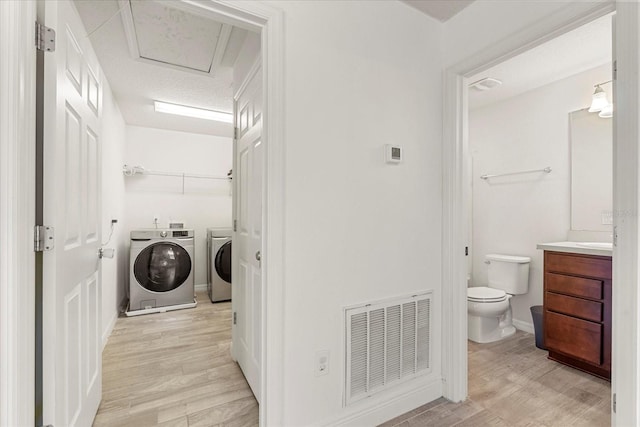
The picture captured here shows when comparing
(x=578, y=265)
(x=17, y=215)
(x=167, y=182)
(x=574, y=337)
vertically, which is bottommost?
(x=574, y=337)

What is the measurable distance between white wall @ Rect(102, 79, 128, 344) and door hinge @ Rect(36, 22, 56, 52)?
1525 mm

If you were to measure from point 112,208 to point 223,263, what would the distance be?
4.75ft

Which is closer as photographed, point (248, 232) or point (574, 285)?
point (248, 232)

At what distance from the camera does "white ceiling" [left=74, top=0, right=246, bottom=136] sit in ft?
6.24

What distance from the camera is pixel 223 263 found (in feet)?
13.3

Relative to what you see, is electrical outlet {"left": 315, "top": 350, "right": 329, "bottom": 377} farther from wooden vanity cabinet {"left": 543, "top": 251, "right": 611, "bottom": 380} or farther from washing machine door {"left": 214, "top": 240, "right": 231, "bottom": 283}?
washing machine door {"left": 214, "top": 240, "right": 231, "bottom": 283}

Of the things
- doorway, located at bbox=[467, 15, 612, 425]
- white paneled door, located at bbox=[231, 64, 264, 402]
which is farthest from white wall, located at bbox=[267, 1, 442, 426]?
doorway, located at bbox=[467, 15, 612, 425]

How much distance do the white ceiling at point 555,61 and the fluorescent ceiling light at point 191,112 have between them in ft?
9.35

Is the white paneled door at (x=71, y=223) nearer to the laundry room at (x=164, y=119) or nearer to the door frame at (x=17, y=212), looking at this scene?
the door frame at (x=17, y=212)

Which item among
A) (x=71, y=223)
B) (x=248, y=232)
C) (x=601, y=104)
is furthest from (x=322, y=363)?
(x=601, y=104)

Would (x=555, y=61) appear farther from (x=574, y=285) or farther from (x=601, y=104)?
(x=574, y=285)

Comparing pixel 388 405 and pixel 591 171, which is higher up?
pixel 591 171

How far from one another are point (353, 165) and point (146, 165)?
380 cm

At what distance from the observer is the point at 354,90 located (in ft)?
5.38
